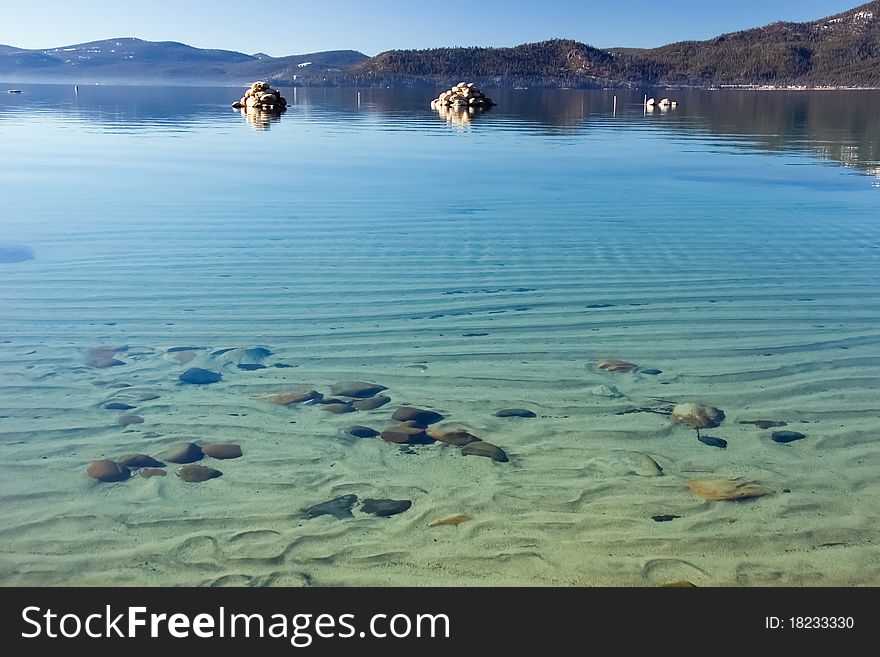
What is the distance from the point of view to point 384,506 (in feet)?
17.5

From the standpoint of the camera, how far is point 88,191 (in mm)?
18328

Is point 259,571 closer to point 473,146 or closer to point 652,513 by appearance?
point 652,513

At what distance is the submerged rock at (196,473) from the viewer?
18.4 ft

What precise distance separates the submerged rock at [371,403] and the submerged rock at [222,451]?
111cm

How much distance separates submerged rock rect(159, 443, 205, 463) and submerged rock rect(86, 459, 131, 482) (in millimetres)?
292

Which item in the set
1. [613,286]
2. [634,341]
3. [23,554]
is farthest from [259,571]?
[613,286]

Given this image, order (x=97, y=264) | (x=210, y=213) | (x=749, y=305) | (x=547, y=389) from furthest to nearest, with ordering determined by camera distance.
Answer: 1. (x=210, y=213)
2. (x=97, y=264)
3. (x=749, y=305)
4. (x=547, y=389)

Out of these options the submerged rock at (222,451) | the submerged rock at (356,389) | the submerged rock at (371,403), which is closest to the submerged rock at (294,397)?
the submerged rock at (356,389)

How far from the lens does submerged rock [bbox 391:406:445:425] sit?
21.4ft

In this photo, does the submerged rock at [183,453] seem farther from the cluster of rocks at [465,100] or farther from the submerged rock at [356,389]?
the cluster of rocks at [465,100]

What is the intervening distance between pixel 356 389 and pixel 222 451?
1.44m

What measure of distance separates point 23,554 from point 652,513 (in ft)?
12.5

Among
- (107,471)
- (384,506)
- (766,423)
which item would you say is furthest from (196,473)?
(766,423)

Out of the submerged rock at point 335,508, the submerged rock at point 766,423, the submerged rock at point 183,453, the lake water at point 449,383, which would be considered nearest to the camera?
the lake water at point 449,383
